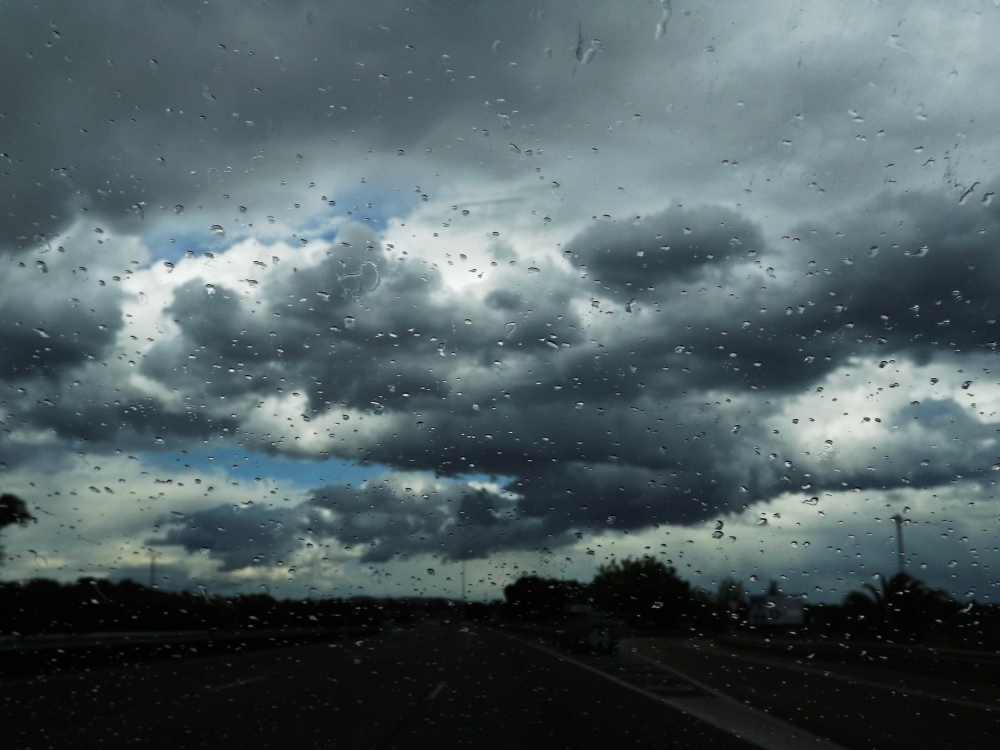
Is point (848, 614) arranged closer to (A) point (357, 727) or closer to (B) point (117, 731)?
(A) point (357, 727)

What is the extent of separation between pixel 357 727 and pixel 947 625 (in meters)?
5.84

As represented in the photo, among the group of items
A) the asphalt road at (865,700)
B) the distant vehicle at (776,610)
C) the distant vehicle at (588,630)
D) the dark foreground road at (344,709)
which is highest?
the distant vehicle at (776,610)

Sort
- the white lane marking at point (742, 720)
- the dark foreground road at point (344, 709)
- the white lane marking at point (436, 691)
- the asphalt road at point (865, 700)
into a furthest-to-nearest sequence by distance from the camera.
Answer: the white lane marking at point (436, 691), the dark foreground road at point (344, 709), the white lane marking at point (742, 720), the asphalt road at point (865, 700)

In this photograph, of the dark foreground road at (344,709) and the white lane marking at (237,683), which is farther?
the white lane marking at (237,683)

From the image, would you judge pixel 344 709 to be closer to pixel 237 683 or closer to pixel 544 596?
pixel 237 683

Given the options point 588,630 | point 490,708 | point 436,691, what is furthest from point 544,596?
point 436,691

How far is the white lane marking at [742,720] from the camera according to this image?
28.2 feet

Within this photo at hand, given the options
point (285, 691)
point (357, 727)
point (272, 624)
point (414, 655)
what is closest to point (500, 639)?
point (414, 655)

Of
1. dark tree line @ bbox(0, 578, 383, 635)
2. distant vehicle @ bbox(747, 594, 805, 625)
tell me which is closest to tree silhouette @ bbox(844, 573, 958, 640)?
distant vehicle @ bbox(747, 594, 805, 625)

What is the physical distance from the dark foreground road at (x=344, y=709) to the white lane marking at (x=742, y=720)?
207 mm

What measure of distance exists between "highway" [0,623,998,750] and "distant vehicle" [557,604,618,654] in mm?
699

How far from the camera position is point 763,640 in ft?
25.2

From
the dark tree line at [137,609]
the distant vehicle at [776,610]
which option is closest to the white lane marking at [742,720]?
the distant vehicle at [776,610]

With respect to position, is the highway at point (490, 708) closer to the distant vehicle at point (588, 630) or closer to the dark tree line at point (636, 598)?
the distant vehicle at point (588, 630)
